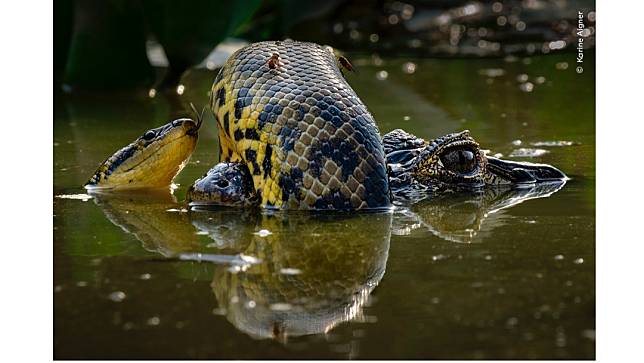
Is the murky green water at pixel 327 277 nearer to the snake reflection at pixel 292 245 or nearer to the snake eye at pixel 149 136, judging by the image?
the snake reflection at pixel 292 245

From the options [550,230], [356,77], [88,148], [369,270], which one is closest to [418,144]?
[550,230]

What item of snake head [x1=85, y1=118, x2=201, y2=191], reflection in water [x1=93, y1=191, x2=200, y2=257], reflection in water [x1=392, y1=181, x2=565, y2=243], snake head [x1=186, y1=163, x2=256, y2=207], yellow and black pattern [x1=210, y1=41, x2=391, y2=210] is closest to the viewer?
reflection in water [x1=93, y1=191, x2=200, y2=257]

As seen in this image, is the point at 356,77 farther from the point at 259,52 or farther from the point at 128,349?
the point at 128,349

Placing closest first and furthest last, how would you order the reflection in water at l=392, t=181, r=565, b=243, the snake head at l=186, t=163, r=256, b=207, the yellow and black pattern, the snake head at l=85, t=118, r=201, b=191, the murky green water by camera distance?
the murky green water → the reflection in water at l=392, t=181, r=565, b=243 → the yellow and black pattern → the snake head at l=186, t=163, r=256, b=207 → the snake head at l=85, t=118, r=201, b=191

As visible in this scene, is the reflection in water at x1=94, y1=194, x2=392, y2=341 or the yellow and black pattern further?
the yellow and black pattern

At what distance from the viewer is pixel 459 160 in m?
6.44

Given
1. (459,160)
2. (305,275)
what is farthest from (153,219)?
(459,160)

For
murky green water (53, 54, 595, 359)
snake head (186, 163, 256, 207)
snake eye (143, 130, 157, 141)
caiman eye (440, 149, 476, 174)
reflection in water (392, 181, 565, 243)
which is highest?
snake eye (143, 130, 157, 141)

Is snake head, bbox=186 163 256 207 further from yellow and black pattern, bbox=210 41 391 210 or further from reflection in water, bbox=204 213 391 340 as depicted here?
reflection in water, bbox=204 213 391 340

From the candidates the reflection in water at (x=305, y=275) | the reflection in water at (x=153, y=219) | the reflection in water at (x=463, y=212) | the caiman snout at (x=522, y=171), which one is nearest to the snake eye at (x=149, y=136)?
the reflection in water at (x=153, y=219)

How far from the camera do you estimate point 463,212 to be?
5.97 metres

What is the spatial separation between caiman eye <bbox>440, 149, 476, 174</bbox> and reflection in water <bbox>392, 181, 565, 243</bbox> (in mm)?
150

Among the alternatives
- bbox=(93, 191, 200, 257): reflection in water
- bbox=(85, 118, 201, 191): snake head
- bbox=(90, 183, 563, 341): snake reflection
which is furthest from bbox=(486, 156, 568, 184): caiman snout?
bbox=(93, 191, 200, 257): reflection in water

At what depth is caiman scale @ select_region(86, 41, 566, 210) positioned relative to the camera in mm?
5762
